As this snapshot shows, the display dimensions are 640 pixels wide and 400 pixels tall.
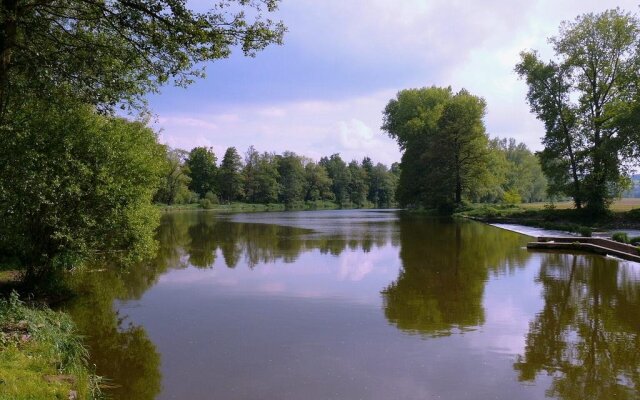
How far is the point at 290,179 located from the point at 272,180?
256 inches

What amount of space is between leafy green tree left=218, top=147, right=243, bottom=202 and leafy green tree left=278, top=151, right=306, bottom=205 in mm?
10990

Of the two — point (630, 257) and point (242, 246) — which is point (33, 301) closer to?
point (242, 246)

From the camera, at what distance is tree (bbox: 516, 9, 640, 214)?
3521 centimetres

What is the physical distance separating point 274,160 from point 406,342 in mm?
106902

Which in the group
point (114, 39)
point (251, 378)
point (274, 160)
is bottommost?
point (251, 378)

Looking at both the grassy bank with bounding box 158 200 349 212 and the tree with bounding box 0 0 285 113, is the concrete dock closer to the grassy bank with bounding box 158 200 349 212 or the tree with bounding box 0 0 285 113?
the tree with bounding box 0 0 285 113

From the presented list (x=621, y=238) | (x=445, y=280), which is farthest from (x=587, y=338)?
(x=621, y=238)

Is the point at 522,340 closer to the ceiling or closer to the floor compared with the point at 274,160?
closer to the floor

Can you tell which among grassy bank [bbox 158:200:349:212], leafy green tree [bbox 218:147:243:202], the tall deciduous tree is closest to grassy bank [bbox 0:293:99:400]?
the tall deciduous tree

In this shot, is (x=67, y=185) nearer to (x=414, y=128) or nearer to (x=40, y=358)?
(x=40, y=358)

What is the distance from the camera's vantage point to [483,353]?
27.2 ft

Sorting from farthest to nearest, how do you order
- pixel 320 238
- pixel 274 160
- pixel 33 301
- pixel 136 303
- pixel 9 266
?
pixel 274 160 < pixel 320 238 < pixel 9 266 < pixel 136 303 < pixel 33 301

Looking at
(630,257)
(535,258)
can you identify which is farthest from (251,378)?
(630,257)

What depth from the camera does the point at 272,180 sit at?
107 meters
